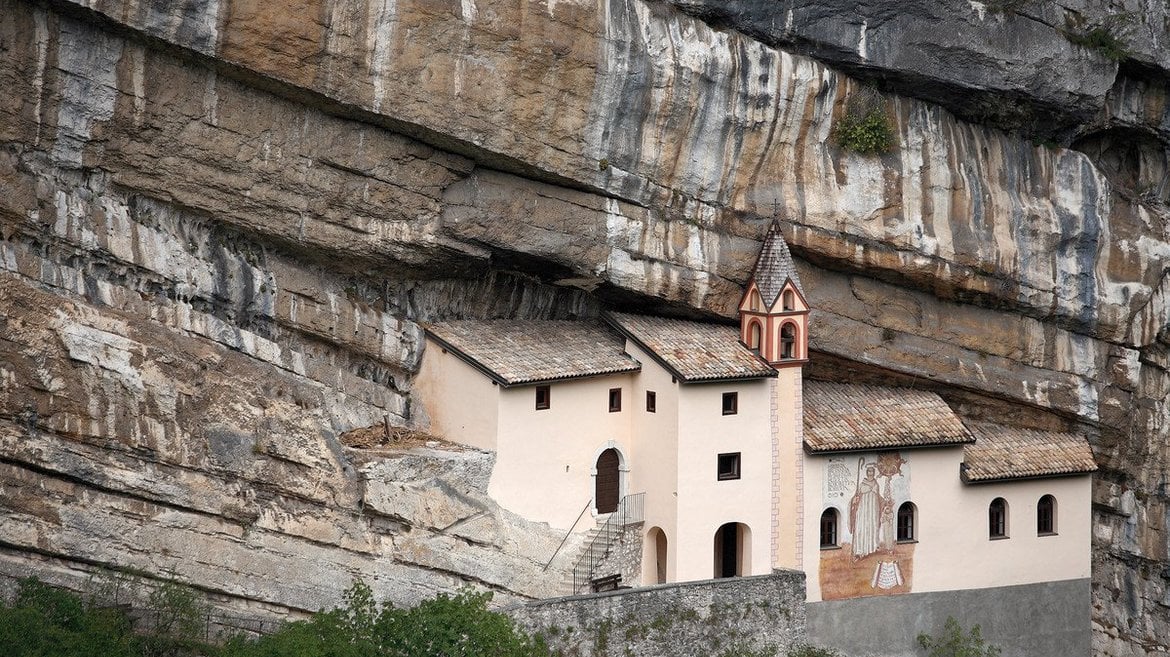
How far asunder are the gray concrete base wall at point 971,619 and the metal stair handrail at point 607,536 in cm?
463

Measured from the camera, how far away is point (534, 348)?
137 ft

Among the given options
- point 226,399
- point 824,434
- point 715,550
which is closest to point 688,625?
point 715,550

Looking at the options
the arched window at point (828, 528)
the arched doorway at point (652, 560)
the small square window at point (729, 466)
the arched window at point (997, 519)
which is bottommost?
the arched doorway at point (652, 560)

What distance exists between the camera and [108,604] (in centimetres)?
3559

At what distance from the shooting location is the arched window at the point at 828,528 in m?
43.7

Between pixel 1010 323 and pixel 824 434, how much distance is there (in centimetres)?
591

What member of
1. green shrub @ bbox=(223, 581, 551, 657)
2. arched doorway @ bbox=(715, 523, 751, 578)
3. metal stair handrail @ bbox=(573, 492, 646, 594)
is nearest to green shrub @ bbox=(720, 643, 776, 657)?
arched doorway @ bbox=(715, 523, 751, 578)

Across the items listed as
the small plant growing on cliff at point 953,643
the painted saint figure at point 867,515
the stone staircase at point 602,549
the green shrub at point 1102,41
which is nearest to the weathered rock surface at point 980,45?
the green shrub at point 1102,41

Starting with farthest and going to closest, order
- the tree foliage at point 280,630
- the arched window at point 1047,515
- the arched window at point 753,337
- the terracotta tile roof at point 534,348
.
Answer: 1. the arched window at point 1047,515
2. the arched window at point 753,337
3. the terracotta tile roof at point 534,348
4. the tree foliage at point 280,630

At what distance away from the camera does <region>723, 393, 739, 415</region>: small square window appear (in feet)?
139

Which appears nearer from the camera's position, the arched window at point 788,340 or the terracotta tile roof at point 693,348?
the terracotta tile roof at point 693,348

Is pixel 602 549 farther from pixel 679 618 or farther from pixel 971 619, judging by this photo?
pixel 971 619

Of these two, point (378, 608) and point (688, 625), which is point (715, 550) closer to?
point (688, 625)

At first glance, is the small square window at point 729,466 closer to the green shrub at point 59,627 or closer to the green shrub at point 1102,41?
the green shrub at point 1102,41
